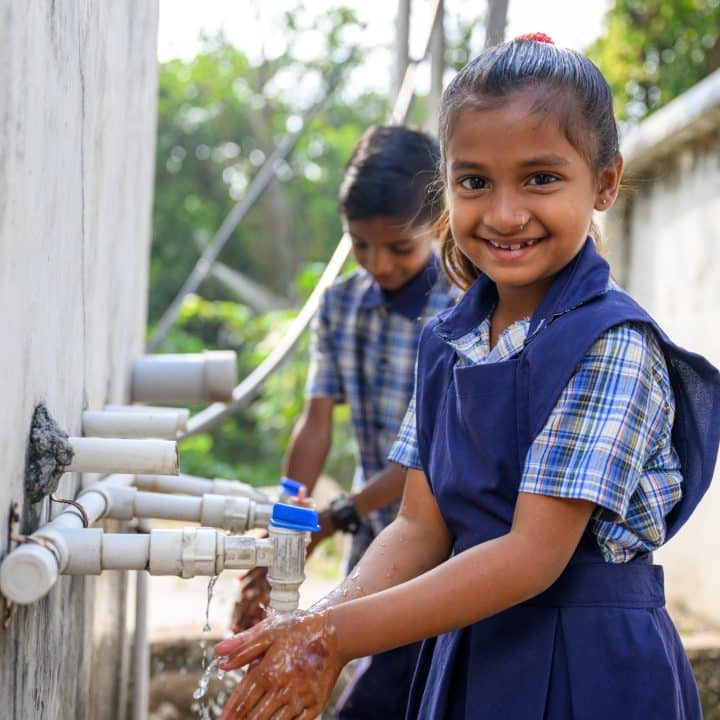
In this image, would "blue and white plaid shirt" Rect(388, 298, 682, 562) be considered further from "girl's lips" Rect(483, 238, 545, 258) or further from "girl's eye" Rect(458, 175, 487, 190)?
"girl's eye" Rect(458, 175, 487, 190)

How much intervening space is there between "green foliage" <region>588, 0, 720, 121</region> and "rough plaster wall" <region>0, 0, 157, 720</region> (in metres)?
5.42

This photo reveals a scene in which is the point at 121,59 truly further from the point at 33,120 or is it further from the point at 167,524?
the point at 167,524

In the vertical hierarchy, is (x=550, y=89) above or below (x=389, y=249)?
above

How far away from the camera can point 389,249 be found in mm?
2824

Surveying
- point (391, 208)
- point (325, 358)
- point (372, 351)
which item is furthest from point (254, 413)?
point (391, 208)

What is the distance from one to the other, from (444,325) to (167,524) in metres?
5.79

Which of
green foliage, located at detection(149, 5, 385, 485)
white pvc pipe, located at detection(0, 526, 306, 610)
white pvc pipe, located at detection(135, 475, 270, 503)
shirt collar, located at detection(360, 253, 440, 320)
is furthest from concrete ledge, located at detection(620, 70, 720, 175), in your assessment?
green foliage, located at detection(149, 5, 385, 485)

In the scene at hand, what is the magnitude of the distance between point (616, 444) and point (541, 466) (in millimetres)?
98

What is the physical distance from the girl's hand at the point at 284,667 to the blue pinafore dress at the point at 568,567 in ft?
0.88

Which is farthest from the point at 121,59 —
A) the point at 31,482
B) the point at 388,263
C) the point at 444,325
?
the point at 31,482

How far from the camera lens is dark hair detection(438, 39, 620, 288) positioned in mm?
1596

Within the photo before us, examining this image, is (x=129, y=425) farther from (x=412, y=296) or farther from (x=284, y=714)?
(x=412, y=296)

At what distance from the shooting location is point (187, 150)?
19234 mm

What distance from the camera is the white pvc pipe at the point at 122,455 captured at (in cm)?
156
